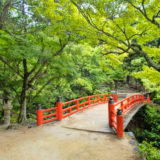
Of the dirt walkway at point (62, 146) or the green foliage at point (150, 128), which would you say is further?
the green foliage at point (150, 128)

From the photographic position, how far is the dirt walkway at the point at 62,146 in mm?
3663

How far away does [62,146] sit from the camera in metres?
4.27

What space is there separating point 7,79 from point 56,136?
5027 millimetres

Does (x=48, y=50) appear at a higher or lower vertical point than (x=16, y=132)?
higher

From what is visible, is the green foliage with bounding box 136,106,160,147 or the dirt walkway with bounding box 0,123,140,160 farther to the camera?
the green foliage with bounding box 136,106,160,147

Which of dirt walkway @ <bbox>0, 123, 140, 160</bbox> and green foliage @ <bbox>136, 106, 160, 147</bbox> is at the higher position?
dirt walkway @ <bbox>0, 123, 140, 160</bbox>

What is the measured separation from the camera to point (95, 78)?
49.3ft

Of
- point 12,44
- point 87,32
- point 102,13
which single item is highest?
point 102,13

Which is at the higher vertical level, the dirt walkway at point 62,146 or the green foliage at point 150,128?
the dirt walkway at point 62,146

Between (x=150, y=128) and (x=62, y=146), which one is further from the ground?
(x=62, y=146)

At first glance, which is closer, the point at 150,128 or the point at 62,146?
the point at 62,146

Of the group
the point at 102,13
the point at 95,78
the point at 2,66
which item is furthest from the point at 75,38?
the point at 95,78

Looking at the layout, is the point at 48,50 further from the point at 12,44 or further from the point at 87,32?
the point at 87,32

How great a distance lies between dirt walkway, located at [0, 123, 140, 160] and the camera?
3663 mm
